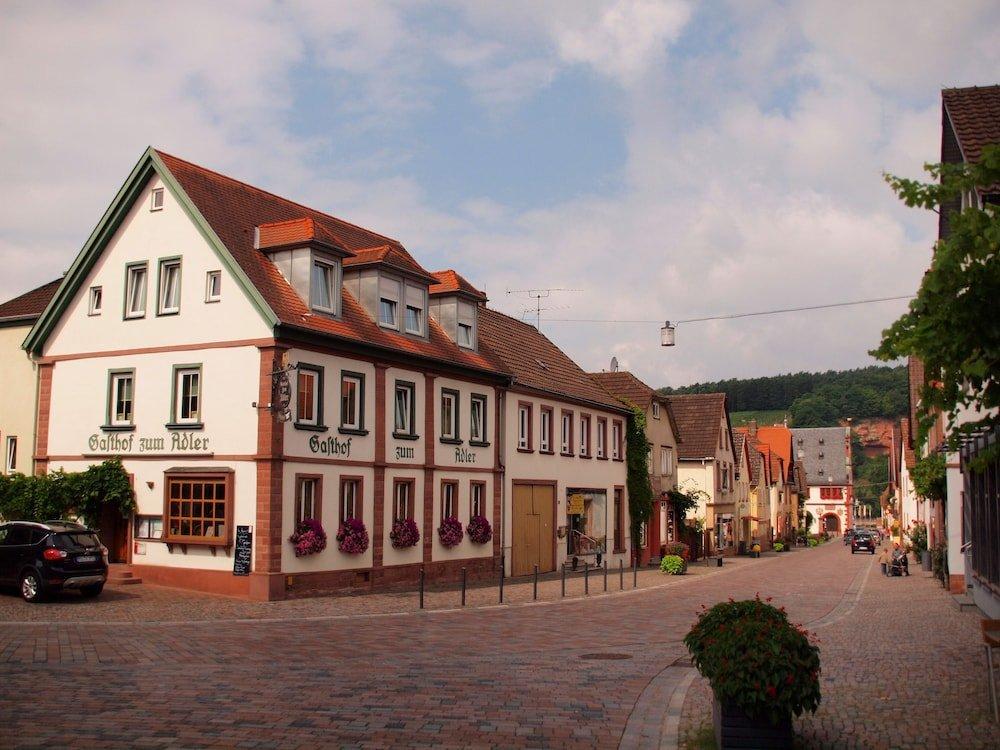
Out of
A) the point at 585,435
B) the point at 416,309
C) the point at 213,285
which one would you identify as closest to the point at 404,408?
the point at 416,309

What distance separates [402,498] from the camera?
29.2m

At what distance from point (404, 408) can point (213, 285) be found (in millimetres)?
6485

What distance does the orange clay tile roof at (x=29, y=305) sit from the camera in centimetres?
3216

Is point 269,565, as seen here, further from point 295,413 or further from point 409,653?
point 409,653

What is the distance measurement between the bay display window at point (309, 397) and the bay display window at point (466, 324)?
27.0 ft

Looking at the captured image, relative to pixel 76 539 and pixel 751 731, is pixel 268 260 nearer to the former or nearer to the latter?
pixel 76 539

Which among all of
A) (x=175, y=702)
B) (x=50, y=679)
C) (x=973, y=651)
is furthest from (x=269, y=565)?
(x=973, y=651)

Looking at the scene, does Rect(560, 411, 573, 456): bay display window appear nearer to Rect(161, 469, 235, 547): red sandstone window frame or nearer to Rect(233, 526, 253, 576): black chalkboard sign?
Rect(161, 469, 235, 547): red sandstone window frame

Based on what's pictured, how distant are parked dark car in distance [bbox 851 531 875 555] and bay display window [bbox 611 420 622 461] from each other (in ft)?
96.9

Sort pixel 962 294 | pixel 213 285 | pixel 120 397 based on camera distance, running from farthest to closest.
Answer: pixel 120 397 < pixel 213 285 < pixel 962 294

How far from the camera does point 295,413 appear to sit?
2512 centimetres

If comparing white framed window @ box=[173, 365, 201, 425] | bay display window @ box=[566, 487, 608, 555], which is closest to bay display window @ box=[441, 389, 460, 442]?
white framed window @ box=[173, 365, 201, 425]

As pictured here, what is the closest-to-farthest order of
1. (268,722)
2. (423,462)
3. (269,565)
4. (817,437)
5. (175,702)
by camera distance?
(268,722) → (175,702) → (269,565) → (423,462) → (817,437)

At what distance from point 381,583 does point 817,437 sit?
126256 millimetres
